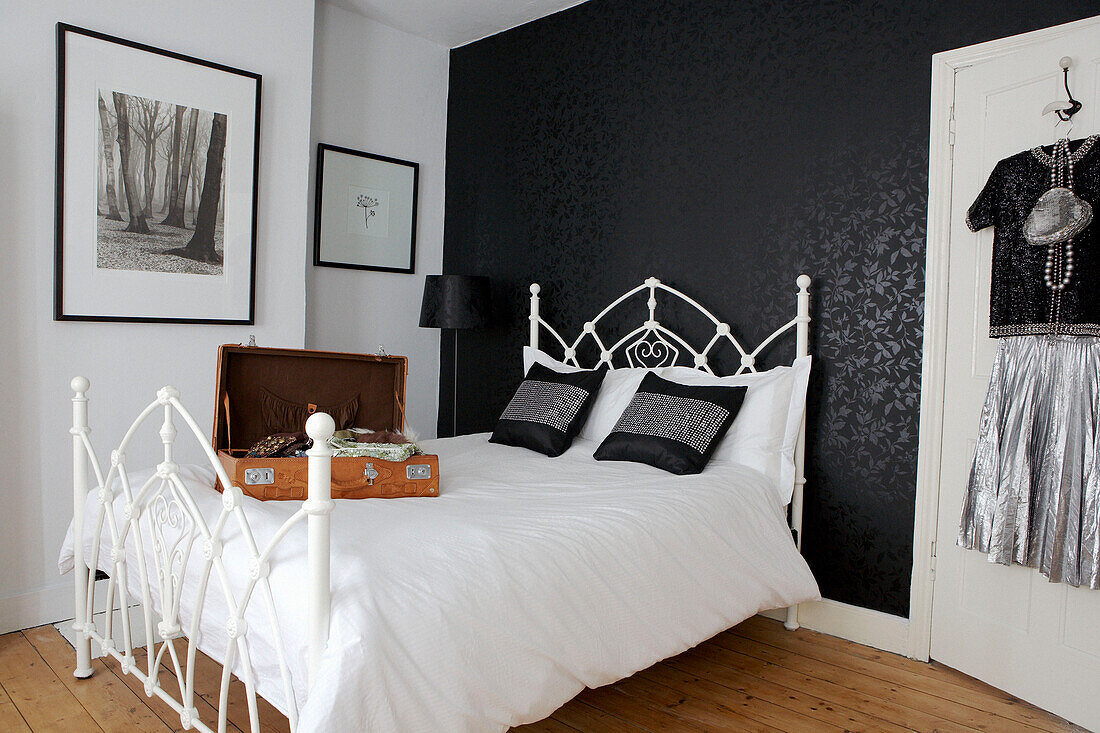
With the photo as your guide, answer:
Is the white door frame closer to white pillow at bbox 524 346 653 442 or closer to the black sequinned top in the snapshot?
the black sequinned top

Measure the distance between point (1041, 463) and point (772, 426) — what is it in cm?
84

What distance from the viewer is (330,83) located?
3.92 metres

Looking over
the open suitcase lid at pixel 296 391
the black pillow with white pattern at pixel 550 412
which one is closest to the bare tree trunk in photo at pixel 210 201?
the open suitcase lid at pixel 296 391

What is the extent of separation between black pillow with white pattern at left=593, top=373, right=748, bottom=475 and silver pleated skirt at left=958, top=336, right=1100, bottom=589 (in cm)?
83

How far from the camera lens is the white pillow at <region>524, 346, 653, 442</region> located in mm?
3242

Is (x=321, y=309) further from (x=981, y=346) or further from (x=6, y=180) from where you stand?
(x=981, y=346)

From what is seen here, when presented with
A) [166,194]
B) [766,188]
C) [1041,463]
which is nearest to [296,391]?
[166,194]

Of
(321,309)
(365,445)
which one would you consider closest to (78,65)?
(321,309)

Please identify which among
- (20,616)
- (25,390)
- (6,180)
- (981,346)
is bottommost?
(20,616)

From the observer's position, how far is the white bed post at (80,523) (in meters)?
2.30

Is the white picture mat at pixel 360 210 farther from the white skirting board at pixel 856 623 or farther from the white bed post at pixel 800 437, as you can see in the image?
the white skirting board at pixel 856 623

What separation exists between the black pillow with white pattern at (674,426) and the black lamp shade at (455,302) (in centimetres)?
116

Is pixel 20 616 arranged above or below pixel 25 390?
below

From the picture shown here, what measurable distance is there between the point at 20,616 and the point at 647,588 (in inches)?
91.9
